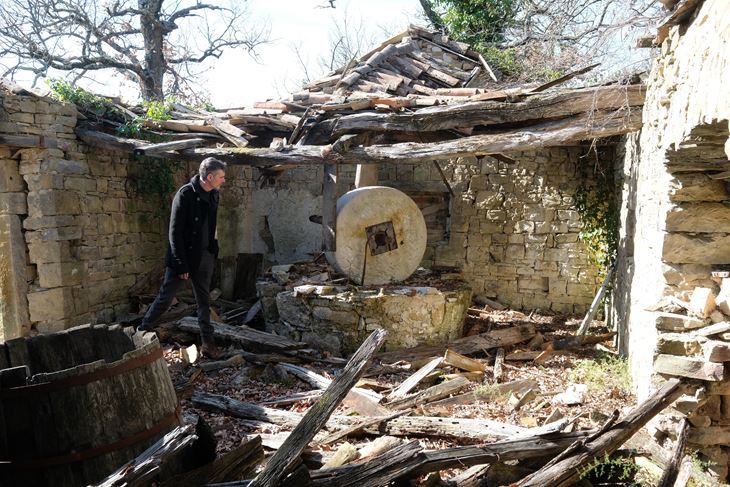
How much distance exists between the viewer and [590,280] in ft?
24.6

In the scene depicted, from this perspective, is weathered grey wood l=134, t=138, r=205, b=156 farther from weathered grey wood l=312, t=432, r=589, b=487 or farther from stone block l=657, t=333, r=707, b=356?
stone block l=657, t=333, r=707, b=356

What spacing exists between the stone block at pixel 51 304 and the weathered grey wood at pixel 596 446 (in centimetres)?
534

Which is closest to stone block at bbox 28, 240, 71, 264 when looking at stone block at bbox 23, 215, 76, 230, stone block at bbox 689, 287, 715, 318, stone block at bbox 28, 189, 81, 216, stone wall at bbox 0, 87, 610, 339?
stone wall at bbox 0, 87, 610, 339

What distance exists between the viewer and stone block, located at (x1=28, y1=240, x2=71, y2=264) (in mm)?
6094

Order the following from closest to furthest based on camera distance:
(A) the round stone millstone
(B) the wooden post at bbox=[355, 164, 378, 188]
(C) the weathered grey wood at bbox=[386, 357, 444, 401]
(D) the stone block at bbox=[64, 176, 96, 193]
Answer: (C) the weathered grey wood at bbox=[386, 357, 444, 401] < (D) the stone block at bbox=[64, 176, 96, 193] < (A) the round stone millstone < (B) the wooden post at bbox=[355, 164, 378, 188]

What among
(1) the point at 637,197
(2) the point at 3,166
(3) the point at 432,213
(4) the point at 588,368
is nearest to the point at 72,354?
(2) the point at 3,166

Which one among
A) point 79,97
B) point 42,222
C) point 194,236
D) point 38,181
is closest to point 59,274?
point 42,222

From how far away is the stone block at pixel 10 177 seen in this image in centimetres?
591

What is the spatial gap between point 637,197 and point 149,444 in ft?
15.9

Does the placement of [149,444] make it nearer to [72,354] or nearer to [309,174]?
[72,354]

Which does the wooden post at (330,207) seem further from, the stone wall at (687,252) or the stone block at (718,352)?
the stone block at (718,352)

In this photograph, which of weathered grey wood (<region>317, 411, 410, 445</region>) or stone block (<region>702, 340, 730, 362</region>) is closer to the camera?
stone block (<region>702, 340, 730, 362</region>)

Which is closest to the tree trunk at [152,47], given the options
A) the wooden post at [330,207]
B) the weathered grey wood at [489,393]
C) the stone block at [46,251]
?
the stone block at [46,251]

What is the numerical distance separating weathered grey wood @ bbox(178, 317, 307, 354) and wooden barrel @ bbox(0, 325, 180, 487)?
3450 mm
